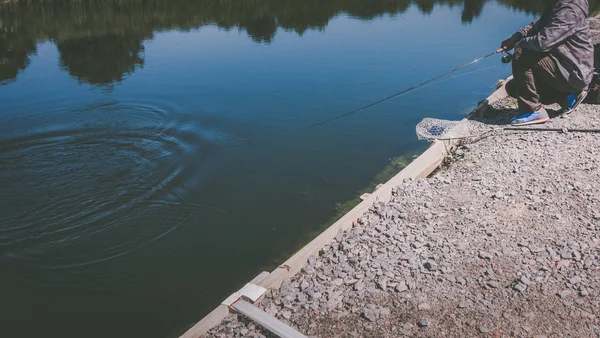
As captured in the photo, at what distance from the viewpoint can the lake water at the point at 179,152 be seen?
476 centimetres

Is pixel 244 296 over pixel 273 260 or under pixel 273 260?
over

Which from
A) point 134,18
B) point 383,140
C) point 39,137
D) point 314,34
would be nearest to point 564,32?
point 383,140

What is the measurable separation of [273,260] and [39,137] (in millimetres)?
4593

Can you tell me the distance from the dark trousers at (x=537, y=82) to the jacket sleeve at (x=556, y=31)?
22cm

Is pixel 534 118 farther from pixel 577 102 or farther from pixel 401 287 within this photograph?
pixel 401 287

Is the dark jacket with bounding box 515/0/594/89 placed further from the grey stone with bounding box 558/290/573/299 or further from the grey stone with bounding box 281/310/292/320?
the grey stone with bounding box 281/310/292/320

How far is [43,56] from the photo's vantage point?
43.4ft

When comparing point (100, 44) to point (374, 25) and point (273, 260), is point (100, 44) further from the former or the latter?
point (273, 260)

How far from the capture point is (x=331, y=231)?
15.3 ft

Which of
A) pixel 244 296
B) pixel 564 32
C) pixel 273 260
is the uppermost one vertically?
pixel 564 32

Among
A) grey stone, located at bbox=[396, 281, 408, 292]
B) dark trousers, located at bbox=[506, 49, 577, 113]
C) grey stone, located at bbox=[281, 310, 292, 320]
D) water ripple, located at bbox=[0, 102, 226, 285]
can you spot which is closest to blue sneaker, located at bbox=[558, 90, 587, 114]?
dark trousers, located at bbox=[506, 49, 577, 113]

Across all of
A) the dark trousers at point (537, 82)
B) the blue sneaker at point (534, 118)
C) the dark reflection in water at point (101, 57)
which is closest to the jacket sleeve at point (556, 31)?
the dark trousers at point (537, 82)

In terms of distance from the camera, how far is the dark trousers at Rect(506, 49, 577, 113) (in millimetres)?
6727

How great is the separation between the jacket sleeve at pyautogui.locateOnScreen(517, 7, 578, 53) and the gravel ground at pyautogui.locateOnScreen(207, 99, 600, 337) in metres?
1.56
